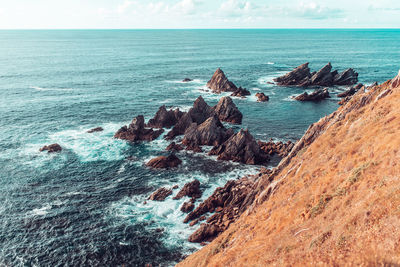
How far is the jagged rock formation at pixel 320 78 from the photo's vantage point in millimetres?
114062

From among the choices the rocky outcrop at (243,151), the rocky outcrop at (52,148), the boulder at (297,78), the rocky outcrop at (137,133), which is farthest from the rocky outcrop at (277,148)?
the boulder at (297,78)

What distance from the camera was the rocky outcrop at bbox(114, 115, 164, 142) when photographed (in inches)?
2584

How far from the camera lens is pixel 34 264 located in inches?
1267

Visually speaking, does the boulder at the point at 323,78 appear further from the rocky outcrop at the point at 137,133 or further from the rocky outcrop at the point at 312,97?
the rocky outcrop at the point at 137,133

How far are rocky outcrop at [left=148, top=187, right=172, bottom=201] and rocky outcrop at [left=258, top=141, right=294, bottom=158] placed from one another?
75.8 feet

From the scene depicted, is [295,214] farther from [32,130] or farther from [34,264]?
[32,130]

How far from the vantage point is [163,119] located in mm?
72188

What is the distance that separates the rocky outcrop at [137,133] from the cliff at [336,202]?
38.4 meters

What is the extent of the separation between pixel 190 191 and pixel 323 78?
91822 millimetres

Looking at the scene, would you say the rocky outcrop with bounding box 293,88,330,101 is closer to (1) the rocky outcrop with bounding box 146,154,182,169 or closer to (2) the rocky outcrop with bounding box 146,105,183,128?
(2) the rocky outcrop with bounding box 146,105,183,128

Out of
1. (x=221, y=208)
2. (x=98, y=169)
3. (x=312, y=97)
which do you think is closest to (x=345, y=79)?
(x=312, y=97)

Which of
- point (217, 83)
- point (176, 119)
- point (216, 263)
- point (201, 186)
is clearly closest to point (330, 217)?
point (216, 263)

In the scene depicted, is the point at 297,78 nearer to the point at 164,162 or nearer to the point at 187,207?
the point at 164,162

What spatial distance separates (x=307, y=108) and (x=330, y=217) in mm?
75305
